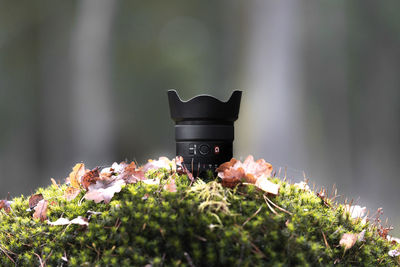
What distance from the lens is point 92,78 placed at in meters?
9.40

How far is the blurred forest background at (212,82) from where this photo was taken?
23.3 ft

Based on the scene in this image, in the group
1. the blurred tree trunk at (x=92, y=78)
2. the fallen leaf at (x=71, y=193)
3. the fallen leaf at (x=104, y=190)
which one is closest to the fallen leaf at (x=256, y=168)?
the fallen leaf at (x=104, y=190)

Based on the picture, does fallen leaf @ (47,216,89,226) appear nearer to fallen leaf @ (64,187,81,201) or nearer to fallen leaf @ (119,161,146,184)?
fallen leaf @ (64,187,81,201)

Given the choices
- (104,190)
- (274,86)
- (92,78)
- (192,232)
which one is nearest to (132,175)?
(104,190)

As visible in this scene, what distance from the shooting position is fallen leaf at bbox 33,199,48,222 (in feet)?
5.60

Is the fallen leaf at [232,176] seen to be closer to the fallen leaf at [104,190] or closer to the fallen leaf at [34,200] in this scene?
the fallen leaf at [104,190]

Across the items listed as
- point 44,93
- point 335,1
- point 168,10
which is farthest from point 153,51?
point 335,1

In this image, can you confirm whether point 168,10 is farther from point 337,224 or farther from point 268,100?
point 337,224

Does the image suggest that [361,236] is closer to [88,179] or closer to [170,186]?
[170,186]

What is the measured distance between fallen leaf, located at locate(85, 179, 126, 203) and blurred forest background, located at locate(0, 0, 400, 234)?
4439mm

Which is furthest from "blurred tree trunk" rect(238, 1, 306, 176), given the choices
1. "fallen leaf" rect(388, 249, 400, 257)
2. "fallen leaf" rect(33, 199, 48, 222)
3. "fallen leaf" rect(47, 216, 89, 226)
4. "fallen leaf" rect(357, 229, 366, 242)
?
"fallen leaf" rect(47, 216, 89, 226)

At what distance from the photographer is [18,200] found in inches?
79.4

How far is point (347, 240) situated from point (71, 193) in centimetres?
Answer: 132

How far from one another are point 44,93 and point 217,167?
33.8ft
